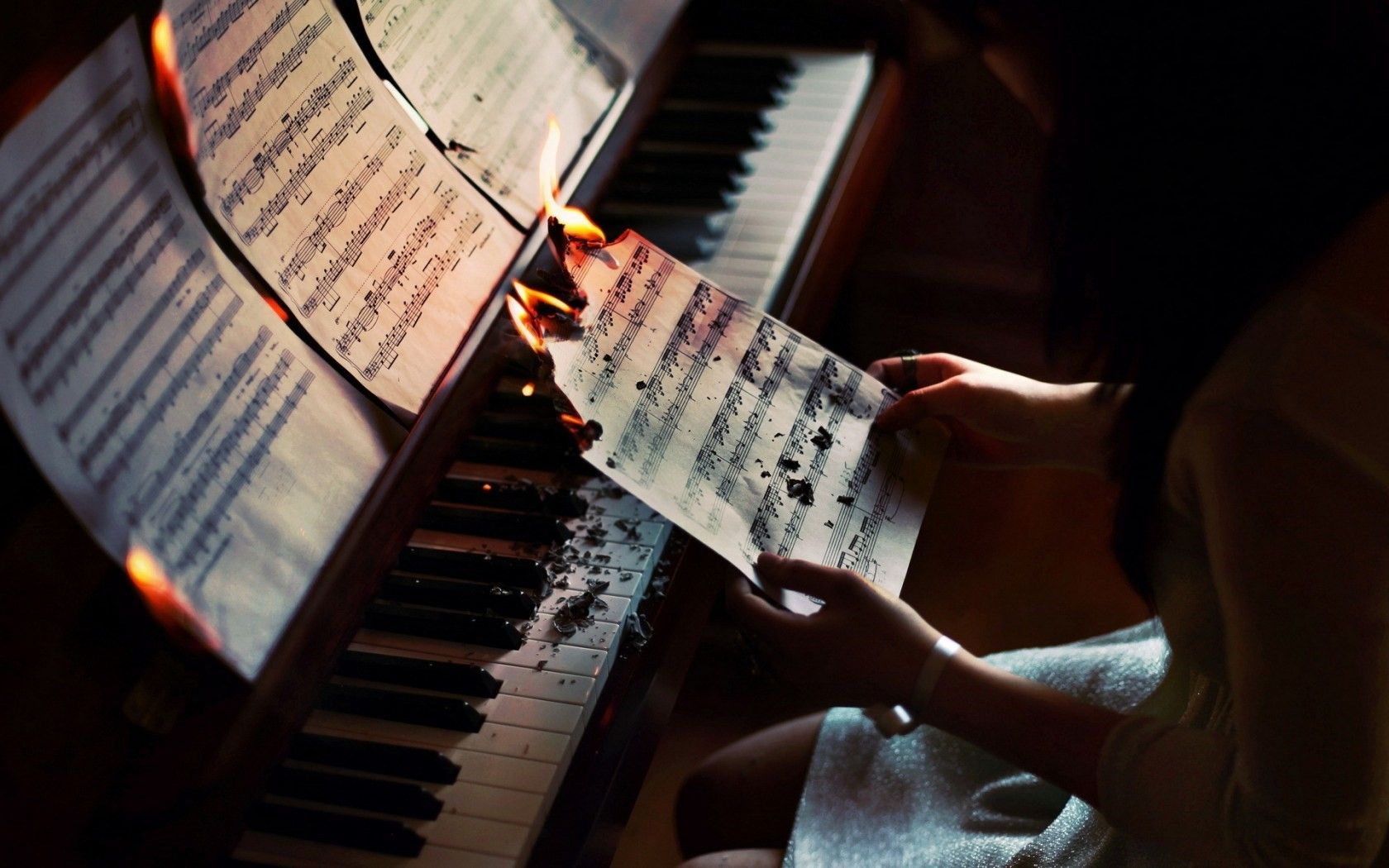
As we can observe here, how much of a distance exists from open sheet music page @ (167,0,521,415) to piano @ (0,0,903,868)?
0.05 metres

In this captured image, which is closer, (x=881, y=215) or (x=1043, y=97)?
(x=1043, y=97)

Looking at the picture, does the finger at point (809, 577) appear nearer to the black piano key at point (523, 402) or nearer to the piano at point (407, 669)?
the piano at point (407, 669)

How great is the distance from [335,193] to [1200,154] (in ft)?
2.61

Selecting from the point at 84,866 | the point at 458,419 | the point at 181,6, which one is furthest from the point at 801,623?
the point at 181,6

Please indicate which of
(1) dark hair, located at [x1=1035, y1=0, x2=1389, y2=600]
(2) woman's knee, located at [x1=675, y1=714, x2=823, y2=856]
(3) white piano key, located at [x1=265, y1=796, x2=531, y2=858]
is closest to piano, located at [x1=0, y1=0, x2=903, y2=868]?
(3) white piano key, located at [x1=265, y1=796, x2=531, y2=858]

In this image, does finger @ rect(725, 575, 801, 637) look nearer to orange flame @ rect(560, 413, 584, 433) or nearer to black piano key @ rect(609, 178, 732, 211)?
orange flame @ rect(560, 413, 584, 433)

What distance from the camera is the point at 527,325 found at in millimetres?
1008

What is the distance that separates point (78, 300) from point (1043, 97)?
0.81 m

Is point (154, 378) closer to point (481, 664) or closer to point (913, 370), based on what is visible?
point (481, 664)

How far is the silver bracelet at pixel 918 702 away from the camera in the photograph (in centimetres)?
98

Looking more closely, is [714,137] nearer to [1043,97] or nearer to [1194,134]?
[1043,97]

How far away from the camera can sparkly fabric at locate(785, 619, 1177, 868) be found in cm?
103

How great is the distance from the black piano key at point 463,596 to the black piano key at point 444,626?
13 mm

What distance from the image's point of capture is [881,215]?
2404 mm
